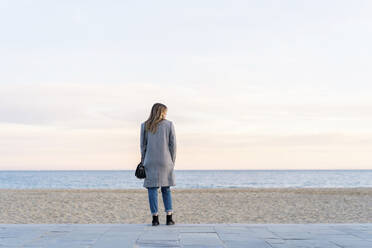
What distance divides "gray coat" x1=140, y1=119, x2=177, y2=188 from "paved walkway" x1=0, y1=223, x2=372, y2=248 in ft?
2.35


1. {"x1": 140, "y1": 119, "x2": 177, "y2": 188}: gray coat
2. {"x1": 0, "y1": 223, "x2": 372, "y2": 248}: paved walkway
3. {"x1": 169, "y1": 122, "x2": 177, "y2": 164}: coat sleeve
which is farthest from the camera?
{"x1": 169, "y1": 122, "x2": 177, "y2": 164}: coat sleeve

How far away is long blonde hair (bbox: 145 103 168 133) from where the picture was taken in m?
7.11

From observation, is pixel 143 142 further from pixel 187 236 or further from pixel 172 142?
pixel 187 236

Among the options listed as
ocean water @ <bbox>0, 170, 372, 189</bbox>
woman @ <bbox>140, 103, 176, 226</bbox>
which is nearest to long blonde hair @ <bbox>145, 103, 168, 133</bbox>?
woman @ <bbox>140, 103, 176, 226</bbox>

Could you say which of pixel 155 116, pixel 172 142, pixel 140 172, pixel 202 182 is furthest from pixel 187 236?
pixel 202 182

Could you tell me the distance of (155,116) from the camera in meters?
7.12

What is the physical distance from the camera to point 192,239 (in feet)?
19.6

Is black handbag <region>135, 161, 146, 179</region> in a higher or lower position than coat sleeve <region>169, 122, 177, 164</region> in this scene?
lower

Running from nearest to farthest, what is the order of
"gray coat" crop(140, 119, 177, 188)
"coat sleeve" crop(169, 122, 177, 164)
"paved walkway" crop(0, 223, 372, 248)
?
"paved walkway" crop(0, 223, 372, 248) → "gray coat" crop(140, 119, 177, 188) → "coat sleeve" crop(169, 122, 177, 164)

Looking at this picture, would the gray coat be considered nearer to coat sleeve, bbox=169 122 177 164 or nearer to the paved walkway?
coat sleeve, bbox=169 122 177 164

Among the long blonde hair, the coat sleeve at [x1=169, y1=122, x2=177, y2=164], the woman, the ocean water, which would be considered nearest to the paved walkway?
the woman

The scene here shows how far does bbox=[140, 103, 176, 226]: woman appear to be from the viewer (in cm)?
708

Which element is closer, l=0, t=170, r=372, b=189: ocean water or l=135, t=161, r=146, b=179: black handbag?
l=135, t=161, r=146, b=179: black handbag

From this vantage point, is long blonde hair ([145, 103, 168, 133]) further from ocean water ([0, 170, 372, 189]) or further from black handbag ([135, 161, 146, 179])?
ocean water ([0, 170, 372, 189])
